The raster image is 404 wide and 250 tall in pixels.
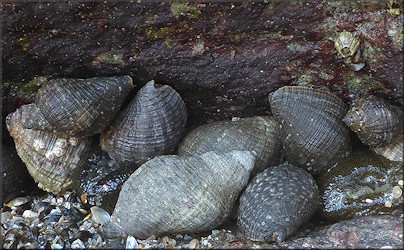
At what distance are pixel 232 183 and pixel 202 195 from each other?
239mm

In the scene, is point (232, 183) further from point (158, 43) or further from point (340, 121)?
point (158, 43)

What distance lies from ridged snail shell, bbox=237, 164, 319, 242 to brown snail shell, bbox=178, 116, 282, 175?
7.2 inches

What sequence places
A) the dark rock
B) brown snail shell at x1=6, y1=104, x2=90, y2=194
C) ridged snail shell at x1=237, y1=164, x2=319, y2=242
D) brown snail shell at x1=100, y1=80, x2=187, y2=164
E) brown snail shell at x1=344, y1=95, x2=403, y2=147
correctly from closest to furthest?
the dark rock, ridged snail shell at x1=237, y1=164, x2=319, y2=242, brown snail shell at x1=344, y1=95, x2=403, y2=147, brown snail shell at x1=100, y1=80, x2=187, y2=164, brown snail shell at x1=6, y1=104, x2=90, y2=194

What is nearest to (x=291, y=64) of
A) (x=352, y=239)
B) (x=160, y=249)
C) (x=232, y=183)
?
(x=232, y=183)

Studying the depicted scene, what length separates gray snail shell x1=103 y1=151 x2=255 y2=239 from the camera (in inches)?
137

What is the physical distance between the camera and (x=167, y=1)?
348cm

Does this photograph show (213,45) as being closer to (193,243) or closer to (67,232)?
(193,243)

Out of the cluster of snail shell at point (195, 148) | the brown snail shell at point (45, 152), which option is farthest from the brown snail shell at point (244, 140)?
the brown snail shell at point (45, 152)

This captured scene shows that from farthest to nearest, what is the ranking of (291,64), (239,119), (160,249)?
(239,119)
(291,64)
(160,249)

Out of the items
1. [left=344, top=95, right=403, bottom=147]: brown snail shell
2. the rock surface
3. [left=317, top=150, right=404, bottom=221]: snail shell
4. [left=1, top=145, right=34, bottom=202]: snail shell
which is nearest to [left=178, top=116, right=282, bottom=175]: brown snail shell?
the rock surface

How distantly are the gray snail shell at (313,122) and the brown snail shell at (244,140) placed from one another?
0.56ft

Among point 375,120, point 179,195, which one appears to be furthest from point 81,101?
point 375,120

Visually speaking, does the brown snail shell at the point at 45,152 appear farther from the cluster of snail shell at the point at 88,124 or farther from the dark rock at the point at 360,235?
the dark rock at the point at 360,235

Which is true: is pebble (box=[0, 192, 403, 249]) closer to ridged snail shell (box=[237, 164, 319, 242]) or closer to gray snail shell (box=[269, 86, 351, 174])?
ridged snail shell (box=[237, 164, 319, 242])
